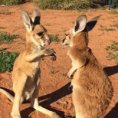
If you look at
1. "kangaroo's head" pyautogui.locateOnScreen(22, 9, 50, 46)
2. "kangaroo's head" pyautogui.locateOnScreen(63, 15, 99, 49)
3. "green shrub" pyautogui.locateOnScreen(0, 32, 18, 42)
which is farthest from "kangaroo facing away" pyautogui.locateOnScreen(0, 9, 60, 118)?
"green shrub" pyautogui.locateOnScreen(0, 32, 18, 42)

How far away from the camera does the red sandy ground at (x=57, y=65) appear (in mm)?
7199

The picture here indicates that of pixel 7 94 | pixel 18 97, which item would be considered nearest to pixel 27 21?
pixel 18 97

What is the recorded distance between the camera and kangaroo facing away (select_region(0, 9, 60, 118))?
21.8ft

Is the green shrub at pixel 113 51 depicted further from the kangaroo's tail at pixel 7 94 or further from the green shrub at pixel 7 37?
the kangaroo's tail at pixel 7 94

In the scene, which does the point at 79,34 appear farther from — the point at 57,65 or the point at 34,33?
the point at 57,65

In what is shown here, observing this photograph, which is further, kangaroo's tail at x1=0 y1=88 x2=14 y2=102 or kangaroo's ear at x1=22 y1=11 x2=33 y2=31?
kangaroo's tail at x1=0 y1=88 x2=14 y2=102

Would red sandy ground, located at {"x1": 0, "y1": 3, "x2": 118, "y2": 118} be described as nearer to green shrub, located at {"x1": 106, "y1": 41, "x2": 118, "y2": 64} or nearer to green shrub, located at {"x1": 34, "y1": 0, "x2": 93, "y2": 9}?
green shrub, located at {"x1": 106, "y1": 41, "x2": 118, "y2": 64}

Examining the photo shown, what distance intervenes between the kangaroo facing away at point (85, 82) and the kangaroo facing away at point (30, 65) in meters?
0.55

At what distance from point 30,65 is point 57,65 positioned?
7.06 feet

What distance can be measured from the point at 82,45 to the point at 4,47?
3697mm

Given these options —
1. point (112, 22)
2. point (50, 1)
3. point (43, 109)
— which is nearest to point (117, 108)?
point (43, 109)

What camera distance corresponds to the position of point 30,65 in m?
6.77

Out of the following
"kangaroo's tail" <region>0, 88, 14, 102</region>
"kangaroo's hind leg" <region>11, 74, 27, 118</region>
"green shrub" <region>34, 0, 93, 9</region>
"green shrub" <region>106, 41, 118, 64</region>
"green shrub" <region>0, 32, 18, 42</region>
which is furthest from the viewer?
"green shrub" <region>34, 0, 93, 9</region>

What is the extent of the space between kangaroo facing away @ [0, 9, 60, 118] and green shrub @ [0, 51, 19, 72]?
1549 millimetres
